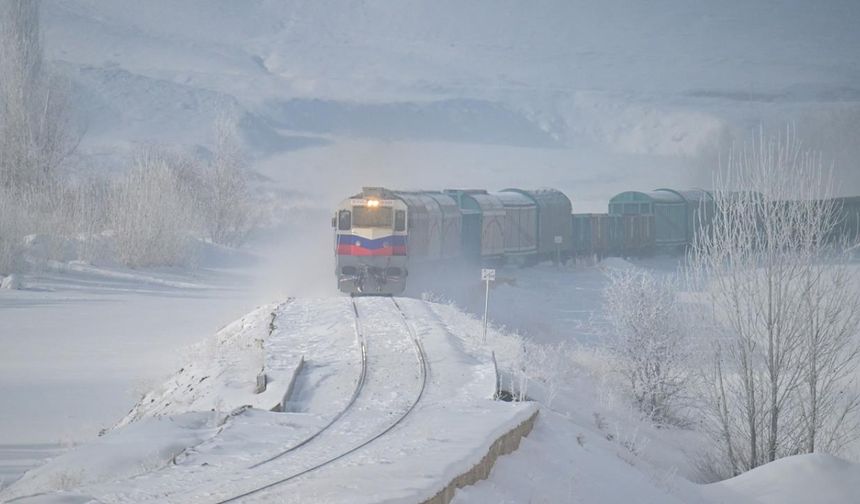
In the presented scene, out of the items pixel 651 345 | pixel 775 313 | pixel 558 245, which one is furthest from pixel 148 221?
pixel 775 313

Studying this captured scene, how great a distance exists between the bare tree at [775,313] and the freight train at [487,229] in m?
1.26

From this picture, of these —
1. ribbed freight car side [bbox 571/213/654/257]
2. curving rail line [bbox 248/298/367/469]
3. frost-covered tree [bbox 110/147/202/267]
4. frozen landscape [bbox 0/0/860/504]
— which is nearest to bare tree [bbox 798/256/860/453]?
frozen landscape [bbox 0/0/860/504]

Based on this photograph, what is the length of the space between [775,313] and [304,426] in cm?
878

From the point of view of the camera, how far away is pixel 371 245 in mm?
32500

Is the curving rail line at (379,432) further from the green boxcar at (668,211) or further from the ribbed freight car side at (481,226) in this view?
the green boxcar at (668,211)

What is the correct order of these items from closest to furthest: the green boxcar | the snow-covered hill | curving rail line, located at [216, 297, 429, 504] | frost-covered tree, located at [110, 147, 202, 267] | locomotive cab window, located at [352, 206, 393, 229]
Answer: curving rail line, located at [216, 297, 429, 504] → locomotive cab window, located at [352, 206, 393, 229] → frost-covered tree, located at [110, 147, 202, 267] → the green boxcar → the snow-covered hill

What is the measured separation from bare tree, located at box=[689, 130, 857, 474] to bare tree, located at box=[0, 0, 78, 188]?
3807 centimetres

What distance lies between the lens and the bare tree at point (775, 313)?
1928cm

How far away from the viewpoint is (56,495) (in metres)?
11.0

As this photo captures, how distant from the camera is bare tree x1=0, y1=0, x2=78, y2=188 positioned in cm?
5119

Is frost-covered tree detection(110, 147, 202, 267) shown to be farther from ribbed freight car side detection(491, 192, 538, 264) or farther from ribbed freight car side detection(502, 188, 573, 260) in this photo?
ribbed freight car side detection(502, 188, 573, 260)

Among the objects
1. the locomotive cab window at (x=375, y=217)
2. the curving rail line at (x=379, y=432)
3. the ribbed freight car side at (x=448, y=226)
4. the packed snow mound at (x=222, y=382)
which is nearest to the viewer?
the curving rail line at (x=379, y=432)

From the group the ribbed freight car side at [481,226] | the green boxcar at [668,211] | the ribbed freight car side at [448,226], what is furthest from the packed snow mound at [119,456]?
the green boxcar at [668,211]

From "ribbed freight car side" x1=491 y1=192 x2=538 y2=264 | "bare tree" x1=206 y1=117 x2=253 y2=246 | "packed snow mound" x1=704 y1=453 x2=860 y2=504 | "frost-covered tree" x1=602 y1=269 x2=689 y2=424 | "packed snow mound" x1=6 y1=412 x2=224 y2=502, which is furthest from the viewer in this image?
"bare tree" x1=206 y1=117 x2=253 y2=246
